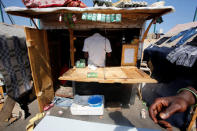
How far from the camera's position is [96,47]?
386 cm

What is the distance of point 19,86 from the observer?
3975 millimetres

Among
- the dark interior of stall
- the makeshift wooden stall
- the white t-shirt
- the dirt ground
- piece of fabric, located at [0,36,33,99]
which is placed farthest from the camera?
the dark interior of stall

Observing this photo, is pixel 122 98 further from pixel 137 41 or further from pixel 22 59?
pixel 22 59

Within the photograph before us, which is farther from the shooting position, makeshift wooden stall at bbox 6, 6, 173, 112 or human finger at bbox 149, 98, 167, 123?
makeshift wooden stall at bbox 6, 6, 173, 112

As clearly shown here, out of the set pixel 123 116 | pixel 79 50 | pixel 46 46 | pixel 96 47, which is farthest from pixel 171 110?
pixel 79 50

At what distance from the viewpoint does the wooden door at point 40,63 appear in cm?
336

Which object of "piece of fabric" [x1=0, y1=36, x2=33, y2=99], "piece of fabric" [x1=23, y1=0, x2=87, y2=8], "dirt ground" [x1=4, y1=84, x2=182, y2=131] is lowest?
"dirt ground" [x1=4, y1=84, x2=182, y2=131]

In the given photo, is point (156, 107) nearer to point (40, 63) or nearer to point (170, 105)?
point (170, 105)

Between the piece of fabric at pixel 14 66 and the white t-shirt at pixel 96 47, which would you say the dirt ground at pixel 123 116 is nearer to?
the piece of fabric at pixel 14 66

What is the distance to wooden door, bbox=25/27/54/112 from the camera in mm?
3357

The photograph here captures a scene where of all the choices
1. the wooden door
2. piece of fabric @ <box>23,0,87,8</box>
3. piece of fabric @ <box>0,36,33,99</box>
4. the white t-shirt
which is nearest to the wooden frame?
the white t-shirt

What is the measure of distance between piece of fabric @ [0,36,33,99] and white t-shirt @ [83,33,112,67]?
9.96 ft

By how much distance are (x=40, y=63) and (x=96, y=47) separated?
8.47 ft

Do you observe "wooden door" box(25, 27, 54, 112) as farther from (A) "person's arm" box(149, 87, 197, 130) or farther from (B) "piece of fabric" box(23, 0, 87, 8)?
(A) "person's arm" box(149, 87, 197, 130)
